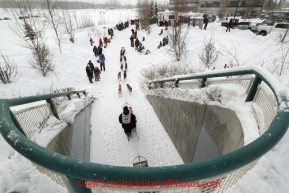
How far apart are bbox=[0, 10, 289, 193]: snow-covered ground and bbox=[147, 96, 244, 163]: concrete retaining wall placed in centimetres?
33

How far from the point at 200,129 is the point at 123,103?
578 cm

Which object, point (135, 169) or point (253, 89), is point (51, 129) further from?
point (253, 89)

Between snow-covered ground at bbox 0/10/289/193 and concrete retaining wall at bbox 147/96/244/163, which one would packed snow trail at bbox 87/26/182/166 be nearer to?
snow-covered ground at bbox 0/10/289/193

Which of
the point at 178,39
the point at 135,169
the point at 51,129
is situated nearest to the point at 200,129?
the point at 51,129

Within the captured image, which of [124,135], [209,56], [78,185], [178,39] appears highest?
[78,185]

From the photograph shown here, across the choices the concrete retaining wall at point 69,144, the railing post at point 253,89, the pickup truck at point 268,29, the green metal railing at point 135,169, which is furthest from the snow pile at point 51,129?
the pickup truck at point 268,29

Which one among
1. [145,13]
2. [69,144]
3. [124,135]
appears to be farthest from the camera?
[145,13]

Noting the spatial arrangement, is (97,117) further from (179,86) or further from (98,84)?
(98,84)

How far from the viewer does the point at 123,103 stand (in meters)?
9.58

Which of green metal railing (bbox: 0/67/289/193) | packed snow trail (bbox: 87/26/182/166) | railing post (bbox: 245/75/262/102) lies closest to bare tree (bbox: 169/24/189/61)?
packed snow trail (bbox: 87/26/182/166)

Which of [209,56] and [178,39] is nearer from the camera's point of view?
[209,56]

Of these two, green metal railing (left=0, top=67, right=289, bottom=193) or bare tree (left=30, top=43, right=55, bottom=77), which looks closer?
green metal railing (left=0, top=67, right=289, bottom=193)

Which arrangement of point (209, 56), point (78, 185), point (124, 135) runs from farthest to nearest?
point (209, 56)
point (124, 135)
point (78, 185)

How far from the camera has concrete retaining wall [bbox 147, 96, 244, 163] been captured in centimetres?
331
